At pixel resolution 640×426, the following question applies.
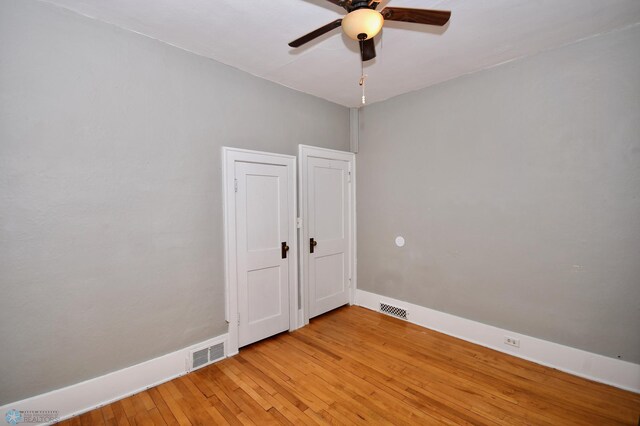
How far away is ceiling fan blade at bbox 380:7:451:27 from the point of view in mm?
1544

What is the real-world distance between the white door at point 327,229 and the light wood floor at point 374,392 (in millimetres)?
857

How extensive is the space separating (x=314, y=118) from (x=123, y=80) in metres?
2.12

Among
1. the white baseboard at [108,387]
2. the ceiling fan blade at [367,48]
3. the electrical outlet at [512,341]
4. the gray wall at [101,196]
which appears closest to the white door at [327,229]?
the gray wall at [101,196]

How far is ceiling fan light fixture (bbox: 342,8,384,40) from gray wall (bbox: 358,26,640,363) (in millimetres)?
2018

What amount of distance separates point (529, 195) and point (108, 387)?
13.4ft

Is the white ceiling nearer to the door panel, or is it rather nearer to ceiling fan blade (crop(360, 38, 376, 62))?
ceiling fan blade (crop(360, 38, 376, 62))

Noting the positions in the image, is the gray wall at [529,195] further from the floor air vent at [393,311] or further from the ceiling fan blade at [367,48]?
the ceiling fan blade at [367,48]

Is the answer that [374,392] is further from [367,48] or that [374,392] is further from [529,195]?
[367,48]

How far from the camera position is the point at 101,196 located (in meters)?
2.16

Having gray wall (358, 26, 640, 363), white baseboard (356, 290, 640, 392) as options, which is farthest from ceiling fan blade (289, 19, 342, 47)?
white baseboard (356, 290, 640, 392)

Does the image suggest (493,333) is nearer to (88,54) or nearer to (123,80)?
(123,80)

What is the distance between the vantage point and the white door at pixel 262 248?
2.94 m

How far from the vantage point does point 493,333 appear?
292cm

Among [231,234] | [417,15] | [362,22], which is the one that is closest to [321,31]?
[362,22]
